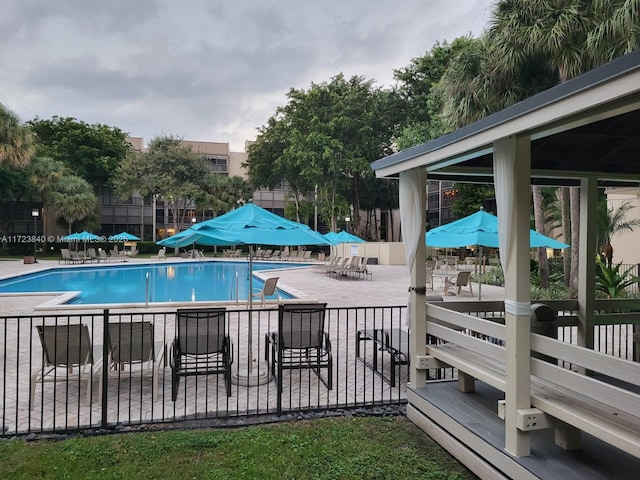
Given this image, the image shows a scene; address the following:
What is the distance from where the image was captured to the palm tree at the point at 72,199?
35000 mm

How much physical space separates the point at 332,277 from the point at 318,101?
53.7 ft

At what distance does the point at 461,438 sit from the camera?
3.98 m

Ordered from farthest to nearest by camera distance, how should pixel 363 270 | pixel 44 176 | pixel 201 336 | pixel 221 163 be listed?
pixel 221 163 < pixel 44 176 < pixel 363 270 < pixel 201 336

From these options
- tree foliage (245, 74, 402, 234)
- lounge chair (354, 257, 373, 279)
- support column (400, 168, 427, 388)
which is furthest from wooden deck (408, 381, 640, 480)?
tree foliage (245, 74, 402, 234)

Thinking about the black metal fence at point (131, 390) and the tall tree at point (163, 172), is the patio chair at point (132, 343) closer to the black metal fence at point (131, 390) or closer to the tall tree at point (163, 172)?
the black metal fence at point (131, 390)

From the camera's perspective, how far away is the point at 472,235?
31.9 feet

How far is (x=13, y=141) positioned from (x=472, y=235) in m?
26.0

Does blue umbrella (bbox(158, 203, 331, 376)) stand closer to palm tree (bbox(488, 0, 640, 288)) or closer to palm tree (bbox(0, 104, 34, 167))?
palm tree (bbox(488, 0, 640, 288))

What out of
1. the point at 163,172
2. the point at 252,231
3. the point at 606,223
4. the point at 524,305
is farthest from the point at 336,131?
the point at 524,305

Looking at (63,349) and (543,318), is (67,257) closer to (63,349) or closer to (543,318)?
(63,349)

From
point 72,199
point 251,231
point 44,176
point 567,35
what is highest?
point 567,35

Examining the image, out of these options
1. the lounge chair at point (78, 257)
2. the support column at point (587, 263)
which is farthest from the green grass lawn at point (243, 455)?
the lounge chair at point (78, 257)

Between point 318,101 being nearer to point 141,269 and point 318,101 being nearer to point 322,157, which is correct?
point 322,157

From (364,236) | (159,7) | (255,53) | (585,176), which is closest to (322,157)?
(255,53)
